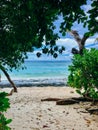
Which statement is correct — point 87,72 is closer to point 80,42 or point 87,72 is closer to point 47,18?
point 80,42

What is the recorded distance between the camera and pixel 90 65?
607 inches

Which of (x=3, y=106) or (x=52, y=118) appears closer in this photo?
(x=3, y=106)

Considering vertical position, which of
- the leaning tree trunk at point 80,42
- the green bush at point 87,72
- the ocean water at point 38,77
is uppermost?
the leaning tree trunk at point 80,42

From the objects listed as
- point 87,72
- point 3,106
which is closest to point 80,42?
point 87,72

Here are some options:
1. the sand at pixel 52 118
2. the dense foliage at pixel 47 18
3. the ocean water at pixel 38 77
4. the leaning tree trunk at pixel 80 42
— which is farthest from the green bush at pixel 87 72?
the ocean water at pixel 38 77

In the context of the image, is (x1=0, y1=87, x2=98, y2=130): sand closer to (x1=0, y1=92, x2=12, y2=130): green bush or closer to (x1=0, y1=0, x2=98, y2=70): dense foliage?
(x1=0, y1=0, x2=98, y2=70): dense foliage

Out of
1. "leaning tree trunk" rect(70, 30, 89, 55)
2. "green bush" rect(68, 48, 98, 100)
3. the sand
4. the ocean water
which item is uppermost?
"leaning tree trunk" rect(70, 30, 89, 55)

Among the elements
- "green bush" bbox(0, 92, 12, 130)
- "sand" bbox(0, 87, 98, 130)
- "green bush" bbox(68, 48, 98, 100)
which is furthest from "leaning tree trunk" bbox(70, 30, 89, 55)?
"green bush" bbox(0, 92, 12, 130)

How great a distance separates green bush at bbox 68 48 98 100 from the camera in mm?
15331

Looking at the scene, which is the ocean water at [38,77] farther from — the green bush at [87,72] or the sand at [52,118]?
the sand at [52,118]

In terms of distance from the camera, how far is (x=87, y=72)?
51.2 ft

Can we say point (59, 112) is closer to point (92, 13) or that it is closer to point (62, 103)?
point (62, 103)

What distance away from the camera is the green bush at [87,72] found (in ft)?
50.3

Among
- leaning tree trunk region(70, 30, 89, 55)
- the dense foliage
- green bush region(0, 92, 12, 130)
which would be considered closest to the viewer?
green bush region(0, 92, 12, 130)
